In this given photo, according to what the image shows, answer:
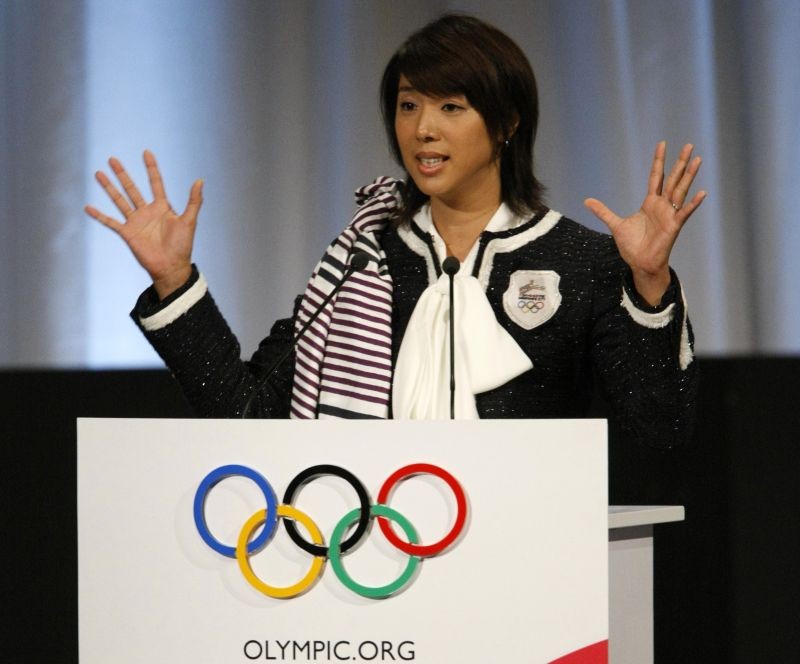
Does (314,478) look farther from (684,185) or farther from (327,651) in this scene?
(684,185)

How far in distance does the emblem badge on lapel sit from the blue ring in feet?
2.17

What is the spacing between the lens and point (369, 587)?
41.6 inches

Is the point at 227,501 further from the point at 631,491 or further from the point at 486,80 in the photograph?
the point at 631,491

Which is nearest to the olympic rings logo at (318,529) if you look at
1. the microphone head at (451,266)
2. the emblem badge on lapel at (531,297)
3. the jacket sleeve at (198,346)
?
the microphone head at (451,266)

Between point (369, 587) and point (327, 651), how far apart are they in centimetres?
7

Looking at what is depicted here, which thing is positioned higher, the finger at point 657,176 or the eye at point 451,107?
the eye at point 451,107

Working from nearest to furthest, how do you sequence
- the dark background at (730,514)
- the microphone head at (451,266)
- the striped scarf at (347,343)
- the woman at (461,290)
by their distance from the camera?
the microphone head at (451,266)
the woman at (461,290)
the striped scarf at (347,343)
the dark background at (730,514)

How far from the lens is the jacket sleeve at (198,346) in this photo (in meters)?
1.50

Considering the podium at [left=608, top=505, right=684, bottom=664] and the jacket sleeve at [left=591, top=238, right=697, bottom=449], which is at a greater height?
the jacket sleeve at [left=591, top=238, right=697, bottom=449]

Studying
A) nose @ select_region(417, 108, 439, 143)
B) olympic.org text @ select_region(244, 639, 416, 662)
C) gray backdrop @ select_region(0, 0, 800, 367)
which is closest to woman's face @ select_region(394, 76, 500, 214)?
nose @ select_region(417, 108, 439, 143)

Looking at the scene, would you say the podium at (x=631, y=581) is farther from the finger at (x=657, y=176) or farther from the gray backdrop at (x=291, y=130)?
the gray backdrop at (x=291, y=130)

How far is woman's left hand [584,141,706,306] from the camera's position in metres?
1.39

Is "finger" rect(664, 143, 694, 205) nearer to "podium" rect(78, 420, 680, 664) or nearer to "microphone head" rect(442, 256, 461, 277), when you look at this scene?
"microphone head" rect(442, 256, 461, 277)

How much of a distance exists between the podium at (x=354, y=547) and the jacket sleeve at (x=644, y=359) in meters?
0.43
